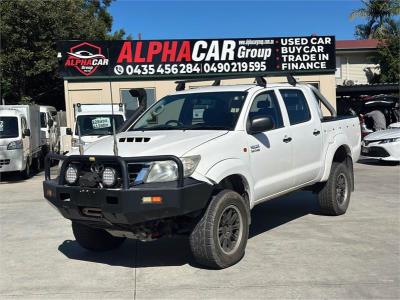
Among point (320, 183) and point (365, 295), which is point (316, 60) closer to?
point (320, 183)

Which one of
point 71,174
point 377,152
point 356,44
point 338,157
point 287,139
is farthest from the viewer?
point 356,44

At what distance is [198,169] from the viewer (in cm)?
521

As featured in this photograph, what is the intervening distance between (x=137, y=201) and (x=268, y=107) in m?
2.47

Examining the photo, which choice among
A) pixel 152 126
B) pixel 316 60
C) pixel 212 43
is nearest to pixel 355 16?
pixel 316 60

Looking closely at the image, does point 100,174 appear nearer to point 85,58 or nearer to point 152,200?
point 152,200

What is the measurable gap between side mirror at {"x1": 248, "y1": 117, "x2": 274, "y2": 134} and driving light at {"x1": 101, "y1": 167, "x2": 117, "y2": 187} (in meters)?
1.71

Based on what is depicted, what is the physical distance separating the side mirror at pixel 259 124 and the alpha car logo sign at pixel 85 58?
691 inches

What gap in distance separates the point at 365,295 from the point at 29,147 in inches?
496

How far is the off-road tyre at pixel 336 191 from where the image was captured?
7.80 m

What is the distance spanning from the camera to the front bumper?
490cm

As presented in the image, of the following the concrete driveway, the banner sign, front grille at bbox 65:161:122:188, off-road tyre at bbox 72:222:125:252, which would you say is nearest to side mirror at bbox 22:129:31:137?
the concrete driveway

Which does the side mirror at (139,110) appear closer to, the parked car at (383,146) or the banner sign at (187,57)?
the parked car at (383,146)

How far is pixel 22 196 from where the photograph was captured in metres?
11.4

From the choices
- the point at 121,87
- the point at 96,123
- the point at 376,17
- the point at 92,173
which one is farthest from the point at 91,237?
the point at 376,17
